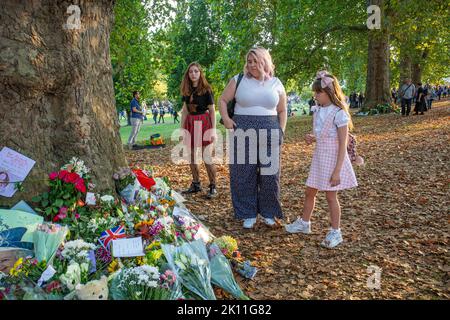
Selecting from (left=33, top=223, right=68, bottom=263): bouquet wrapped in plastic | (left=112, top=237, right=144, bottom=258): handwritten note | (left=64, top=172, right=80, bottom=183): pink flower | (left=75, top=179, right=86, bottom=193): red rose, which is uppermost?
(left=64, top=172, right=80, bottom=183): pink flower

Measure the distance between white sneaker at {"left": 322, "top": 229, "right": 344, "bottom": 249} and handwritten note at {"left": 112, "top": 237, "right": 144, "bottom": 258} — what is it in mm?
1940

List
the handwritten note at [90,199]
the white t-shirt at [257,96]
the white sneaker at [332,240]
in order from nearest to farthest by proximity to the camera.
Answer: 1. the handwritten note at [90,199]
2. the white sneaker at [332,240]
3. the white t-shirt at [257,96]

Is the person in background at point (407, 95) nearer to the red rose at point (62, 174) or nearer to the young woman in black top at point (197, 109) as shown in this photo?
the young woman in black top at point (197, 109)

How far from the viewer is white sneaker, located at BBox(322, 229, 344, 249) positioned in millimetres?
4070

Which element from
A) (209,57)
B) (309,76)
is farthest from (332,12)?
(209,57)

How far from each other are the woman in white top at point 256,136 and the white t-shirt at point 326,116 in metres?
0.54

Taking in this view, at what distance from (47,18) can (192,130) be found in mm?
2579

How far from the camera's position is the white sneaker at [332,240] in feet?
13.4

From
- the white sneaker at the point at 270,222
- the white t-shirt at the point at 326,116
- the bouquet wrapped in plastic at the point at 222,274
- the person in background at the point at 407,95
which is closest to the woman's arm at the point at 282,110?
the white t-shirt at the point at 326,116

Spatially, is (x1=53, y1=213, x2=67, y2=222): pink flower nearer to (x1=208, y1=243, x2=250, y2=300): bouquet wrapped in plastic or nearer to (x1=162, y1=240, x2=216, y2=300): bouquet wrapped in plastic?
(x1=162, y1=240, x2=216, y2=300): bouquet wrapped in plastic

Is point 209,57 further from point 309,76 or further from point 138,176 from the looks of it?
point 138,176

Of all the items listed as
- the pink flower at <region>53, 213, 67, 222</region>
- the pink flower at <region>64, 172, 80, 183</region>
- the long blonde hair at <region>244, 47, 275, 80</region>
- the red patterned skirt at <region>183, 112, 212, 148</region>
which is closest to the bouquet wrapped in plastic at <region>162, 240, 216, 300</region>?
the pink flower at <region>53, 213, 67, 222</region>

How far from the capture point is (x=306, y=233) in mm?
4488

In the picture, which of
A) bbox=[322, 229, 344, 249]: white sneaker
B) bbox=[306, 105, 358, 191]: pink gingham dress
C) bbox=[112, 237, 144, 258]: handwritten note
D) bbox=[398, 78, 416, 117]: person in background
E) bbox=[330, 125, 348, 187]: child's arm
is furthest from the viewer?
bbox=[398, 78, 416, 117]: person in background
